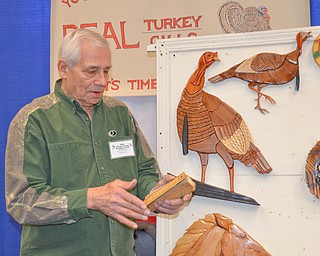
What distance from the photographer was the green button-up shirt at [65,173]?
1.45 m

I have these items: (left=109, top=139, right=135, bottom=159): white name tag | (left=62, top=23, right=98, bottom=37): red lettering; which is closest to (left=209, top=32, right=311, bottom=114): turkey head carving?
(left=109, top=139, right=135, bottom=159): white name tag

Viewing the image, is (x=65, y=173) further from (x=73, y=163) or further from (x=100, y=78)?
(x=100, y=78)

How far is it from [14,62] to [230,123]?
1.46 meters

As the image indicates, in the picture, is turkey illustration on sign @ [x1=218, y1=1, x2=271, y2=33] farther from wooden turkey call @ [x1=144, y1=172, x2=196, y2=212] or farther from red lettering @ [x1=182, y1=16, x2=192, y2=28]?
wooden turkey call @ [x1=144, y1=172, x2=196, y2=212]

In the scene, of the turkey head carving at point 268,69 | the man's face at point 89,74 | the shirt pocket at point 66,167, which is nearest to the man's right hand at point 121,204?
the shirt pocket at point 66,167

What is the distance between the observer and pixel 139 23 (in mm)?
2486

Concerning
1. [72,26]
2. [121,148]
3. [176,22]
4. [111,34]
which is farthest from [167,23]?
[121,148]

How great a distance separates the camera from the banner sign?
2.36 m

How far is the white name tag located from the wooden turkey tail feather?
385 millimetres

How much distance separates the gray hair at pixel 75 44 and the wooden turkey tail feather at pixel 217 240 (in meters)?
0.77

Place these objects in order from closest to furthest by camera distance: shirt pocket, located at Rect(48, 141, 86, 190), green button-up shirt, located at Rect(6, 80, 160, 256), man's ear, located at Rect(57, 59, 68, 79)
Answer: green button-up shirt, located at Rect(6, 80, 160, 256)
shirt pocket, located at Rect(48, 141, 86, 190)
man's ear, located at Rect(57, 59, 68, 79)

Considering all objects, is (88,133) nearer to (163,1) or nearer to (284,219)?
(284,219)

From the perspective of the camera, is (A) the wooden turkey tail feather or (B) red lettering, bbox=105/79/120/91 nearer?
(A) the wooden turkey tail feather

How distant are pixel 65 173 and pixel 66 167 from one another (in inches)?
0.8
